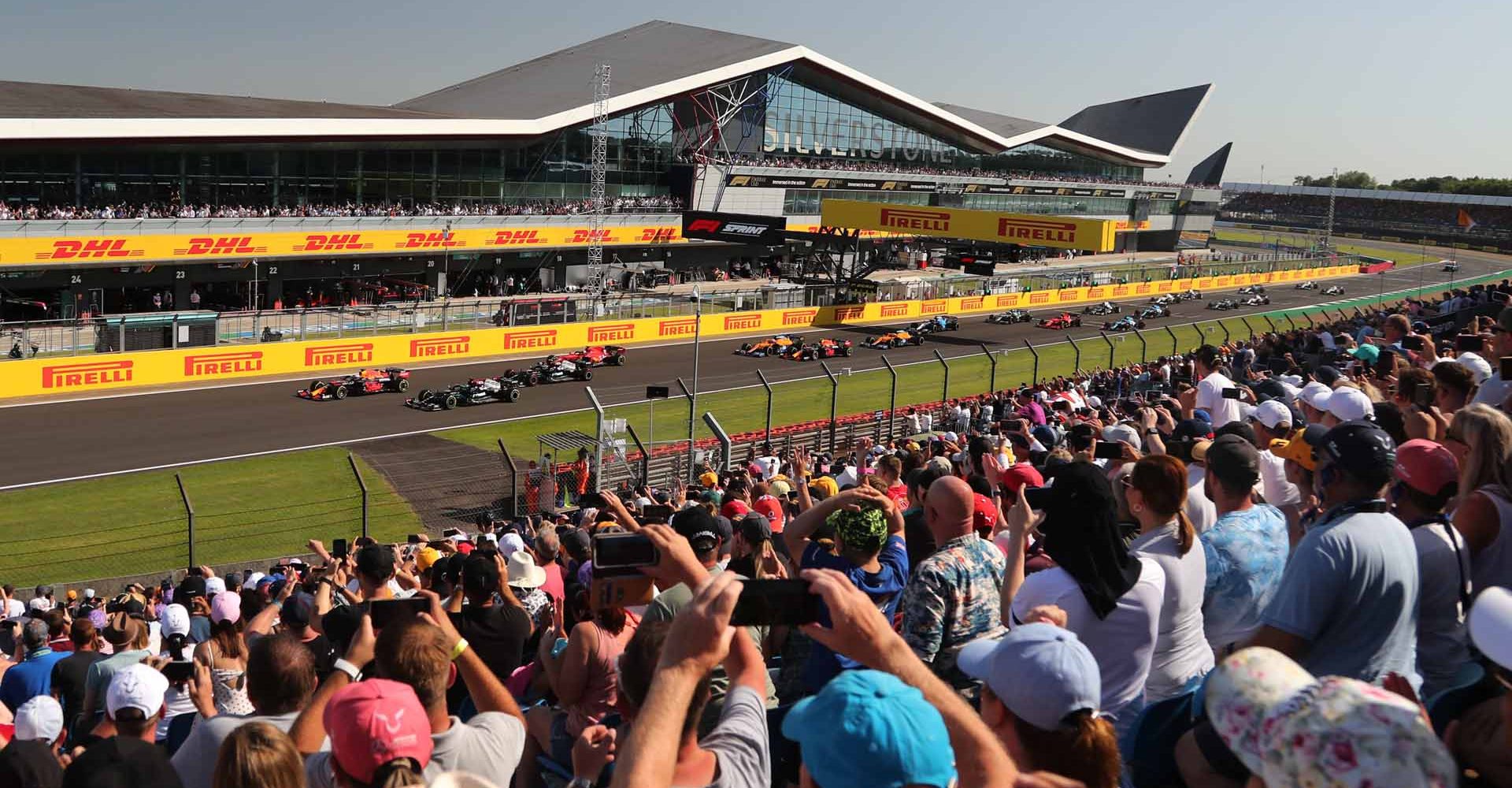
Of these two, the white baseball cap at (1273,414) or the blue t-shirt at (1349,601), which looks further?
the white baseball cap at (1273,414)

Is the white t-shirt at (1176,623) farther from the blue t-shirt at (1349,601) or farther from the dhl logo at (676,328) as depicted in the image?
the dhl logo at (676,328)

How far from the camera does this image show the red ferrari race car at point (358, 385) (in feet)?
102

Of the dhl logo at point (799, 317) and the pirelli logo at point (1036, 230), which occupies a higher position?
the pirelli logo at point (1036, 230)

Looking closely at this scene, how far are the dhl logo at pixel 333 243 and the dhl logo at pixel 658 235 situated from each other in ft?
49.1

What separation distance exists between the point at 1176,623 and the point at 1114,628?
0.45 metres

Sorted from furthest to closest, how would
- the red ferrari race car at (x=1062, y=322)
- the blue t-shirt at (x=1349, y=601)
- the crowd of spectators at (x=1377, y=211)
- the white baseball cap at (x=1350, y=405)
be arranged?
the crowd of spectators at (x=1377, y=211)
the red ferrari race car at (x=1062, y=322)
the white baseball cap at (x=1350, y=405)
the blue t-shirt at (x=1349, y=601)

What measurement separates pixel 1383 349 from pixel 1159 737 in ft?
34.3

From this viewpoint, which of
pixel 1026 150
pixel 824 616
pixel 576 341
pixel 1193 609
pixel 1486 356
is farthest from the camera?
pixel 1026 150

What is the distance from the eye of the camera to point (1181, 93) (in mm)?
112062

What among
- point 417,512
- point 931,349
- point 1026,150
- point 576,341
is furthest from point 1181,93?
point 417,512

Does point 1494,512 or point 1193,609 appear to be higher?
point 1494,512

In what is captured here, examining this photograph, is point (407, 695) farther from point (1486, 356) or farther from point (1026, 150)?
point (1026, 150)

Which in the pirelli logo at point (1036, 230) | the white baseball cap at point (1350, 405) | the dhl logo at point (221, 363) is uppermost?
the pirelli logo at point (1036, 230)

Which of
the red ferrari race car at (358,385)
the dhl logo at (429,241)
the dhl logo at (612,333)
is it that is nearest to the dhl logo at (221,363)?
the red ferrari race car at (358,385)
